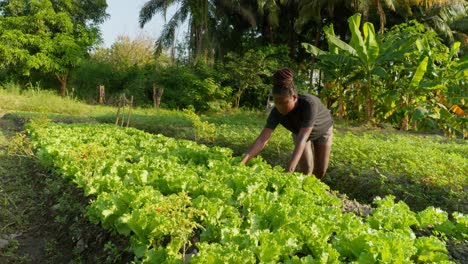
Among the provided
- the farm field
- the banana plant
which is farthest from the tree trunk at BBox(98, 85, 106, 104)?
the farm field

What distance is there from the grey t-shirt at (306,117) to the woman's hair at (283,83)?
0.26 m

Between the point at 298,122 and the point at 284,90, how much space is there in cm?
60

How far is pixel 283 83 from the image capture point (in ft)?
14.5

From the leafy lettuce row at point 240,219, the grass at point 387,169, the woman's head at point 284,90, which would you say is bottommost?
the grass at point 387,169

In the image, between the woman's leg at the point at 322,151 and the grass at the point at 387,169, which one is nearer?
the woman's leg at the point at 322,151

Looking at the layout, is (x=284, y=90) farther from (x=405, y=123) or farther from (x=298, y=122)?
(x=405, y=123)

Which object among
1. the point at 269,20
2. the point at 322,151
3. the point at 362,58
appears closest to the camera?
the point at 322,151

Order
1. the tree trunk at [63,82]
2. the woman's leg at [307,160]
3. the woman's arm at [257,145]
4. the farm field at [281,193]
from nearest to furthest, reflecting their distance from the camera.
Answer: the farm field at [281,193] → the woman's arm at [257,145] → the woman's leg at [307,160] → the tree trunk at [63,82]

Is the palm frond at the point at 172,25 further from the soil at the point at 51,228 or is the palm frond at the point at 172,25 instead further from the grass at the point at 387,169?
the soil at the point at 51,228

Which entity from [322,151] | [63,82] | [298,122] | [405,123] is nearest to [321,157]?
[322,151]

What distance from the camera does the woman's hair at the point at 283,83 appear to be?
Answer: 439 centimetres

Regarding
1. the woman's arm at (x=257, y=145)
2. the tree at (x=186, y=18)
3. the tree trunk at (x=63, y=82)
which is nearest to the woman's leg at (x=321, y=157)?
the woman's arm at (x=257, y=145)

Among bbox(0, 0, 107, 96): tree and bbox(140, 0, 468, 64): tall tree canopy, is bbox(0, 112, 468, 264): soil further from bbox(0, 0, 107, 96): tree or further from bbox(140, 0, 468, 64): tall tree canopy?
bbox(0, 0, 107, 96): tree

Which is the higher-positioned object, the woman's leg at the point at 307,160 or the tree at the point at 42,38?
the tree at the point at 42,38
